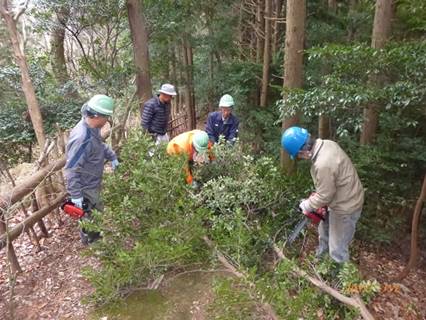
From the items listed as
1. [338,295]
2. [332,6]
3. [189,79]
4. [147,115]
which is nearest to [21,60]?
[147,115]

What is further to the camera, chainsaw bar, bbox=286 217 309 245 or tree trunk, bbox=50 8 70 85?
tree trunk, bbox=50 8 70 85

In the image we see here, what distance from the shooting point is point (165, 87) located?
6.55m

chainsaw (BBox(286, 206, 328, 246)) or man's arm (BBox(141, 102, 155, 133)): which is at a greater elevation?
man's arm (BBox(141, 102, 155, 133))

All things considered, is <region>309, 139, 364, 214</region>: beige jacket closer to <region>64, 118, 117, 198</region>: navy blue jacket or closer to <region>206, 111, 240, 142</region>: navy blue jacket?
<region>64, 118, 117, 198</region>: navy blue jacket

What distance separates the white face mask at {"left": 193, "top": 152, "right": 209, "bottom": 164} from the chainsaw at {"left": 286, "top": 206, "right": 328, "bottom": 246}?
1.58 meters

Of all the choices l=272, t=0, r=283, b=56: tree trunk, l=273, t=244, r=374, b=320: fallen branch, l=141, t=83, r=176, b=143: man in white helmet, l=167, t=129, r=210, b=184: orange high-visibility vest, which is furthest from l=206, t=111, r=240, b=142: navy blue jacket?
l=273, t=244, r=374, b=320: fallen branch

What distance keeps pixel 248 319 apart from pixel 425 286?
12.2 ft

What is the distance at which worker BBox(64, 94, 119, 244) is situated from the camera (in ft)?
13.8

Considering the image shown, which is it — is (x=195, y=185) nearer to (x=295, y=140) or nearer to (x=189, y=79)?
(x=295, y=140)

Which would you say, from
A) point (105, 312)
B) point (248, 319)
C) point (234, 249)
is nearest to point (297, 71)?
point (234, 249)

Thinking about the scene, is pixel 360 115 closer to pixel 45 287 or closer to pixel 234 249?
Result: pixel 234 249

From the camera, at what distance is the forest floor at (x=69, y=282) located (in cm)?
412

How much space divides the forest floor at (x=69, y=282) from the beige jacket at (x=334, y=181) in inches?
49.9

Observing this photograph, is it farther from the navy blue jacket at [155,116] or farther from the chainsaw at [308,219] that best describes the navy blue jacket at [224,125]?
the chainsaw at [308,219]
